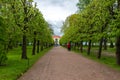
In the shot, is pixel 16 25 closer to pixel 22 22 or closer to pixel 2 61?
pixel 22 22

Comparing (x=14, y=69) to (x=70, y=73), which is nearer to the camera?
(x=70, y=73)

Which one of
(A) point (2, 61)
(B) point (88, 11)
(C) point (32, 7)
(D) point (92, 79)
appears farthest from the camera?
(B) point (88, 11)

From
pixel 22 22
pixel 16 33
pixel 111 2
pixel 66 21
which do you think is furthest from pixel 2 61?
pixel 66 21

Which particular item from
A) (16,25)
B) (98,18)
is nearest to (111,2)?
(98,18)

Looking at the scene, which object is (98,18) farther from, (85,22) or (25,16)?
(85,22)

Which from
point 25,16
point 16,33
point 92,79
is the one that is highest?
point 25,16

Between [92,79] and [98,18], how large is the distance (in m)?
12.1

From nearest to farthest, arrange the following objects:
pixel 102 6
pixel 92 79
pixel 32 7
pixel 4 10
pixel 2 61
A: 1. pixel 92 79
2. pixel 2 61
3. pixel 102 6
4. pixel 4 10
5. pixel 32 7

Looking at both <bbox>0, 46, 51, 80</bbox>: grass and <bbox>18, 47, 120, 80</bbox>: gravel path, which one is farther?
<bbox>18, 47, 120, 80</bbox>: gravel path

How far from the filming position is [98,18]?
25.5 metres

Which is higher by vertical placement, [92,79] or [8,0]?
[8,0]

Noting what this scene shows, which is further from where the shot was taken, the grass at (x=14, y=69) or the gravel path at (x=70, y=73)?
the gravel path at (x=70, y=73)

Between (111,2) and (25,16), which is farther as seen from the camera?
(25,16)

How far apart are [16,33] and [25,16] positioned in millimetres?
2608
